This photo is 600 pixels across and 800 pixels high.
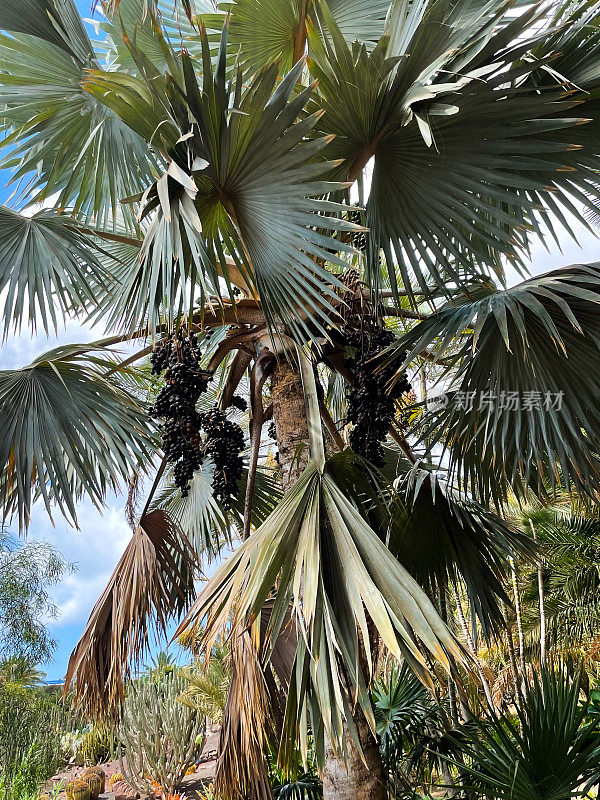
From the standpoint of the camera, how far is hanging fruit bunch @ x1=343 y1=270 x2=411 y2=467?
233 centimetres

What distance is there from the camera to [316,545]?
188cm

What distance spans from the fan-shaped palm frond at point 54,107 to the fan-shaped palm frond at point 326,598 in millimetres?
1481

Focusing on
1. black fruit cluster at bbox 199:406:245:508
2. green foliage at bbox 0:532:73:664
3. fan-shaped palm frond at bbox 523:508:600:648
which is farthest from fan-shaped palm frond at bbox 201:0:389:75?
green foliage at bbox 0:532:73:664

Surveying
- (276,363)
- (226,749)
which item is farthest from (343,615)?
(276,363)

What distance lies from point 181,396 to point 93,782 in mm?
7271

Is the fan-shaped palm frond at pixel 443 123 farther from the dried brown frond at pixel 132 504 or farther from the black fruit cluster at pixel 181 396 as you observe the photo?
the dried brown frond at pixel 132 504

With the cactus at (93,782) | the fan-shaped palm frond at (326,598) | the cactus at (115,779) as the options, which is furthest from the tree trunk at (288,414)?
the cactus at (115,779)

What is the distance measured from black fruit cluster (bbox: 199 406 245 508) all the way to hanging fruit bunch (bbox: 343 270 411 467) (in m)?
0.46

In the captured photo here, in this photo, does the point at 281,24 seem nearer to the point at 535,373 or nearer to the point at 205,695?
the point at 535,373

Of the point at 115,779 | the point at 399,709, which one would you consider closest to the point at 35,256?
the point at 399,709

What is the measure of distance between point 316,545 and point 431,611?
14.3 inches

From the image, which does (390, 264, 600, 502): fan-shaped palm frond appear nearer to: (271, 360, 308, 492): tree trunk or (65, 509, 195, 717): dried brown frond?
(271, 360, 308, 492): tree trunk

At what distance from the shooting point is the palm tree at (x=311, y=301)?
1783mm

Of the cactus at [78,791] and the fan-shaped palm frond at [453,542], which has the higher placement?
the fan-shaped palm frond at [453,542]
